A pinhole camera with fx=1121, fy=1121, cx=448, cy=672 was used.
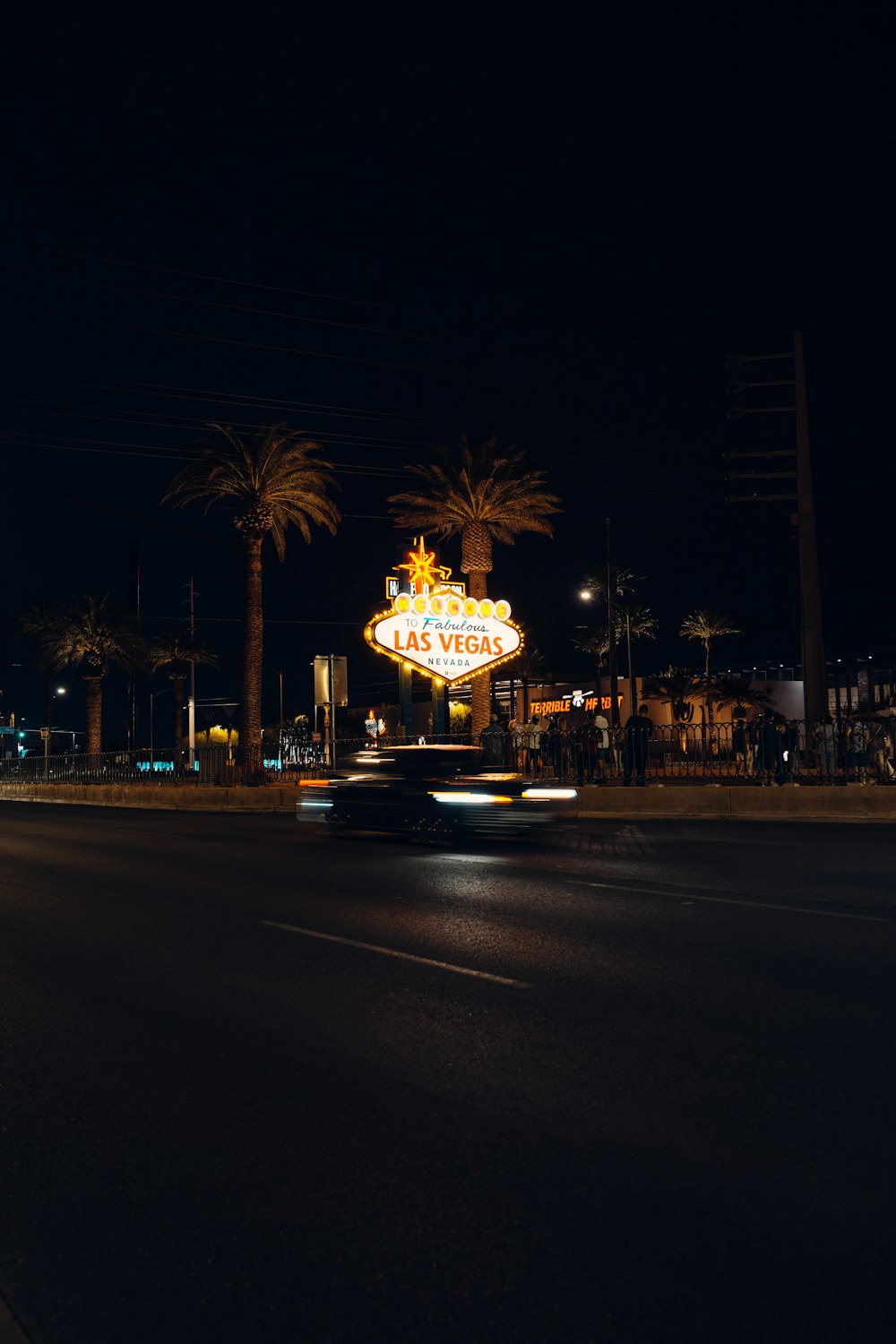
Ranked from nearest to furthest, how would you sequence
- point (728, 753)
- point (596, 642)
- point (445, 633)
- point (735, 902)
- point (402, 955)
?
point (402, 955), point (735, 902), point (728, 753), point (445, 633), point (596, 642)

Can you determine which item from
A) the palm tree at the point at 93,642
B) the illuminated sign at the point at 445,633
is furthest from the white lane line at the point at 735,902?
the palm tree at the point at 93,642

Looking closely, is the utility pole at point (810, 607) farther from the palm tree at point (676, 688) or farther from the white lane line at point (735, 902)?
the palm tree at point (676, 688)

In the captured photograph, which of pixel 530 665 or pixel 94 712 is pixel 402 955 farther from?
pixel 530 665

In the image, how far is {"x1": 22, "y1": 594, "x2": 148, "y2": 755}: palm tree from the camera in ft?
197

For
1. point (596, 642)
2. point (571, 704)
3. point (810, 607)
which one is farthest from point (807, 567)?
point (596, 642)

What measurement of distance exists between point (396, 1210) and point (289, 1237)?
385 mm

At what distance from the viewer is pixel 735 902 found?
10.4 m

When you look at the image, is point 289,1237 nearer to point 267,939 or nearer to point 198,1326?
point 198,1326

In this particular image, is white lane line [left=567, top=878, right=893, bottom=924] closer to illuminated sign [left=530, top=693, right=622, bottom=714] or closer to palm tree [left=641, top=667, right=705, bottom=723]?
illuminated sign [left=530, top=693, right=622, bottom=714]

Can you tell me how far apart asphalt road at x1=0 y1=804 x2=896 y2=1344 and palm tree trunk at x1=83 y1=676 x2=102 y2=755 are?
48476 millimetres

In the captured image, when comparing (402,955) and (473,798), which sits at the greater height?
(473,798)

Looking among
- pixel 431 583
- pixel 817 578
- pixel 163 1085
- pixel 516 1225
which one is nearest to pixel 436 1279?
pixel 516 1225

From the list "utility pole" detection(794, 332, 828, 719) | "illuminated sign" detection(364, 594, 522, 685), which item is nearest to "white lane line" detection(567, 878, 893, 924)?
"utility pole" detection(794, 332, 828, 719)

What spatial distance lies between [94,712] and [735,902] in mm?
52709
